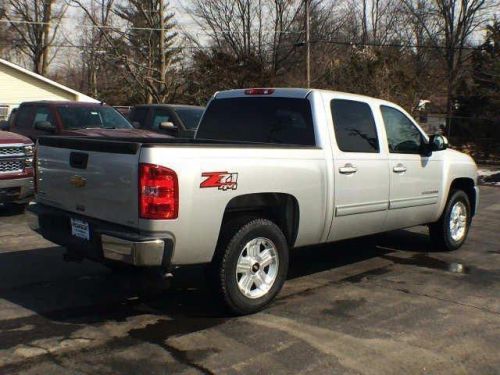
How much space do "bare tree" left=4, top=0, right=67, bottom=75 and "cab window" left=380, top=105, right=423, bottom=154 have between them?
155 ft

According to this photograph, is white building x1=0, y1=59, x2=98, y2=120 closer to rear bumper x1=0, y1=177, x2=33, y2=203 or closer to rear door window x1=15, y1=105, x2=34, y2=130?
rear door window x1=15, y1=105, x2=34, y2=130

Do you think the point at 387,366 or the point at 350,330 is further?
the point at 350,330

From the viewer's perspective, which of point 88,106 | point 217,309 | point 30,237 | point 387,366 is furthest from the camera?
point 88,106

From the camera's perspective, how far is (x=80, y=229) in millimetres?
4699

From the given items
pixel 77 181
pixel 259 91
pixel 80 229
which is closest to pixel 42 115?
pixel 259 91

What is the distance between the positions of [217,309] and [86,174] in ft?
5.02

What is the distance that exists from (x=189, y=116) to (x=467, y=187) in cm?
736

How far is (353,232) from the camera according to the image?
19.4ft

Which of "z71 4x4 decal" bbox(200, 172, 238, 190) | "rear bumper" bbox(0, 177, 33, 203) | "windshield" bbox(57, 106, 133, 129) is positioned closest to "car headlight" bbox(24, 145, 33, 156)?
"rear bumper" bbox(0, 177, 33, 203)

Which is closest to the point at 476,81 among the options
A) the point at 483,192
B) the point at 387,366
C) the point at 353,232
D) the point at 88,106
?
the point at 483,192

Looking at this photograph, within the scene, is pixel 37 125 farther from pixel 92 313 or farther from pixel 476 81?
pixel 476 81

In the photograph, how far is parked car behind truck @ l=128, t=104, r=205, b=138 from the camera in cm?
1317

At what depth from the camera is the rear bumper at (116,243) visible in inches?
162

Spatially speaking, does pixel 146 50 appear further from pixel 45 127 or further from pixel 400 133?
pixel 400 133
